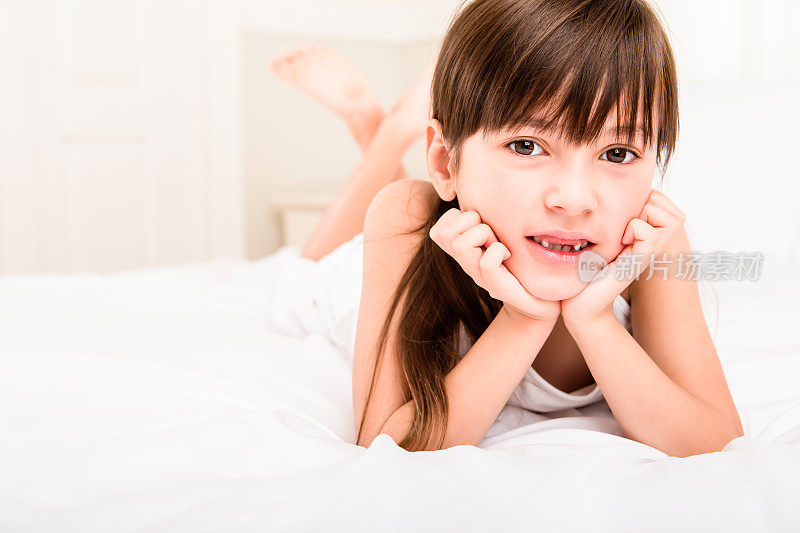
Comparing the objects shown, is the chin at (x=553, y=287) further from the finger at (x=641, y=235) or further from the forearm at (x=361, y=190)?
the forearm at (x=361, y=190)

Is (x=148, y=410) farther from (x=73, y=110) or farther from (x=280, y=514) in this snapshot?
(x=73, y=110)

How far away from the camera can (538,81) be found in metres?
0.70

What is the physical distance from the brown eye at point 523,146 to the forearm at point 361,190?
872 mm

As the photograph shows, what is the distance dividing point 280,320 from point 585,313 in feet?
2.25

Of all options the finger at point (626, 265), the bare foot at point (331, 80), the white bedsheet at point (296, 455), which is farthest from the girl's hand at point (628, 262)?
the bare foot at point (331, 80)

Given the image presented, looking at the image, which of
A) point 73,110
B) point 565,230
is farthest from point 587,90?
point 73,110

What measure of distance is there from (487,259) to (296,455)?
0.81ft

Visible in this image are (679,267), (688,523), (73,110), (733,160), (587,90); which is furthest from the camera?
(73,110)

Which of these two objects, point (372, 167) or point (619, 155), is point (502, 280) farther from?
point (372, 167)

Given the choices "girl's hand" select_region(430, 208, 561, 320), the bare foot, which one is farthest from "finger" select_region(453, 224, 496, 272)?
the bare foot

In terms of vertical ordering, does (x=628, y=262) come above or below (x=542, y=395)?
above

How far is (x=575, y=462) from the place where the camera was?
23.3 inches

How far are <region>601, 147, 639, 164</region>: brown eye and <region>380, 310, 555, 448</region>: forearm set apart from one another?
169 millimetres

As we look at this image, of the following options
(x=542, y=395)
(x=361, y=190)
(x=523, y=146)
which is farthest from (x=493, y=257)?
(x=361, y=190)
